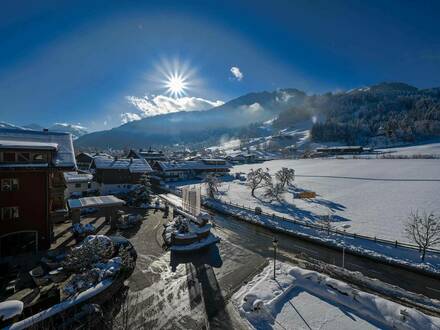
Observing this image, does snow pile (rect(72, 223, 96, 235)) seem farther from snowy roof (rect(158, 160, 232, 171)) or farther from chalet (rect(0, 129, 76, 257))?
snowy roof (rect(158, 160, 232, 171))

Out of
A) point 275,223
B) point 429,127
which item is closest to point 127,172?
point 275,223

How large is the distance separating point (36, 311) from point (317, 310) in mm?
16533

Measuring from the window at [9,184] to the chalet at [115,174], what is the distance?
28.4 m

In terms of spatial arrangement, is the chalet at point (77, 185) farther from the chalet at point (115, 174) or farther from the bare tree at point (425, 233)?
the bare tree at point (425, 233)

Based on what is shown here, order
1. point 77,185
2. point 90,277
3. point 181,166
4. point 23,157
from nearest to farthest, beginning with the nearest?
point 90,277, point 23,157, point 77,185, point 181,166

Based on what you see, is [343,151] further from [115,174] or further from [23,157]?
[23,157]

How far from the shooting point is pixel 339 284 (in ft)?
52.9

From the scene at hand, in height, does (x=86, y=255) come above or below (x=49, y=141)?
below

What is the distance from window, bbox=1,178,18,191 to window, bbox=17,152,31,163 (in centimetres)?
178

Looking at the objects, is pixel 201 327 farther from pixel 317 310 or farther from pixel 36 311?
pixel 36 311

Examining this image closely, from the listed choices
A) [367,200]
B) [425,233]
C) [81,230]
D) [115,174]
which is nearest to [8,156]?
[81,230]

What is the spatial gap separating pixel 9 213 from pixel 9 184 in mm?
2492

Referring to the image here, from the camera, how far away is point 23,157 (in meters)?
19.4

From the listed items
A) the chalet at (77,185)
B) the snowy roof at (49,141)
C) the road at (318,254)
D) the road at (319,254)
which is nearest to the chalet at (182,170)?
the chalet at (77,185)
